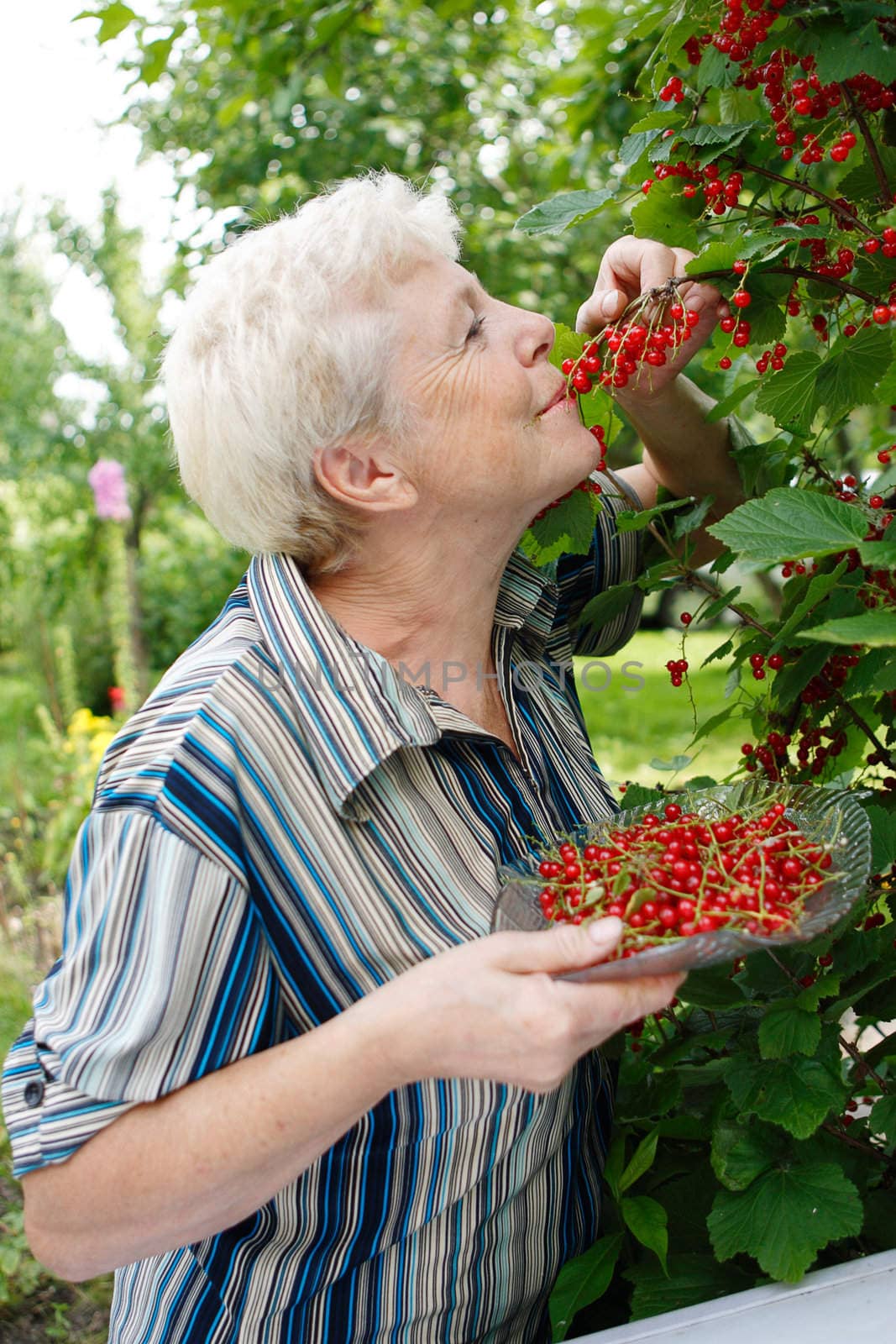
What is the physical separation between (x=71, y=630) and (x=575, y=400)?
7.65 metres

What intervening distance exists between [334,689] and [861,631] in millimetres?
676

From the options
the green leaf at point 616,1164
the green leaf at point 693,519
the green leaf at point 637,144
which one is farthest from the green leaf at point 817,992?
the green leaf at point 637,144

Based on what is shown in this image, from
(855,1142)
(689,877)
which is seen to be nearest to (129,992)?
(689,877)

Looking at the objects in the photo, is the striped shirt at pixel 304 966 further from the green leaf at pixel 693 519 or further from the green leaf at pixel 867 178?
the green leaf at pixel 867 178

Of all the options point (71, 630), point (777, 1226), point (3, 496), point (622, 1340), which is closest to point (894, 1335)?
point (777, 1226)

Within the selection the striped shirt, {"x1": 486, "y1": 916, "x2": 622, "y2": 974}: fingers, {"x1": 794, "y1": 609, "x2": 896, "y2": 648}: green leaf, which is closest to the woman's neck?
the striped shirt

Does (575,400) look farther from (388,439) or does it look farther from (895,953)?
(895,953)

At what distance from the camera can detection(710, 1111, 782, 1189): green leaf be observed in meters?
1.31

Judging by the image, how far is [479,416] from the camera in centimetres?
157

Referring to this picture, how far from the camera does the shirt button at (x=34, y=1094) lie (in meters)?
1.19

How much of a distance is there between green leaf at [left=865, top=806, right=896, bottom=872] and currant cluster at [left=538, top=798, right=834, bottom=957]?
0.13 metres

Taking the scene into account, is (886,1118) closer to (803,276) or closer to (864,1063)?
(864,1063)

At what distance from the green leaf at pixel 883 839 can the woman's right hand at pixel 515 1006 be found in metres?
0.44

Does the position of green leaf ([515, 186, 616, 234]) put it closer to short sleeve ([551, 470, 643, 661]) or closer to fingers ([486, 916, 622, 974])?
short sleeve ([551, 470, 643, 661])
